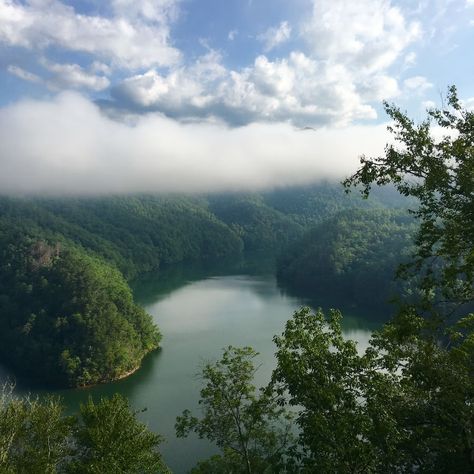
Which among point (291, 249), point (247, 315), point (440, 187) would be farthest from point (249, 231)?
point (440, 187)

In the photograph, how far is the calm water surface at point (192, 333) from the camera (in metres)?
39.5

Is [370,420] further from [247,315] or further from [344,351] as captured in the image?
[247,315]

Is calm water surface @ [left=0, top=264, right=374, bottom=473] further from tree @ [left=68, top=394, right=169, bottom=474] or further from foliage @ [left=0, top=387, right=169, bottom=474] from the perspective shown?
foliage @ [left=0, top=387, right=169, bottom=474]

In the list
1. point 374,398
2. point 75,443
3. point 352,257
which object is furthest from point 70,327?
point 352,257

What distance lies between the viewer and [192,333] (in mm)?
65188

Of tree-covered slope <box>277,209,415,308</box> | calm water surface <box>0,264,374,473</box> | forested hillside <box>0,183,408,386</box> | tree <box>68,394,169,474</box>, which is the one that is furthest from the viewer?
tree-covered slope <box>277,209,415,308</box>

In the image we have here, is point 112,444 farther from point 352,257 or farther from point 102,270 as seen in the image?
point 352,257

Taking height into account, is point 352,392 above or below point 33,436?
above

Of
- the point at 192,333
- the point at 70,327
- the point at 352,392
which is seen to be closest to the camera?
the point at 352,392

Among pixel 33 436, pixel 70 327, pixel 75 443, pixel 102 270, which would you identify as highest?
pixel 102 270

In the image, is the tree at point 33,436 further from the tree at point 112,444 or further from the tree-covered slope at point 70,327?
the tree-covered slope at point 70,327

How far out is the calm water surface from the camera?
130ft

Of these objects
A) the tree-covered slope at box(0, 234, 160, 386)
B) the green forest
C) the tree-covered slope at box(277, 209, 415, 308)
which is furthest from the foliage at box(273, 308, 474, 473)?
the tree-covered slope at box(277, 209, 415, 308)

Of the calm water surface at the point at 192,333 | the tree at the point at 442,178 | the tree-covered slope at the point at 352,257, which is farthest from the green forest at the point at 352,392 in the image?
the tree-covered slope at the point at 352,257
